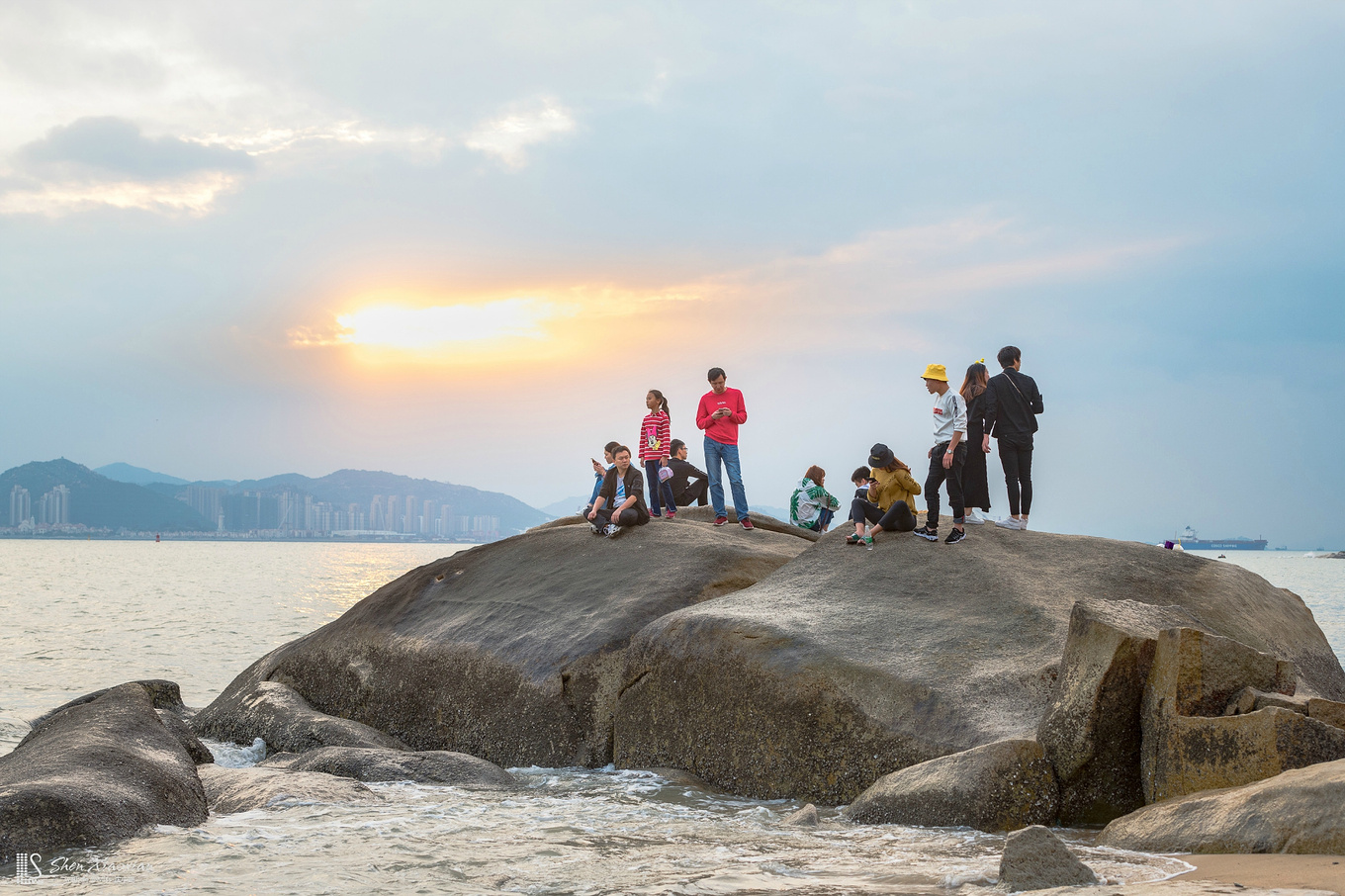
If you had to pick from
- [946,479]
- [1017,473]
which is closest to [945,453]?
[946,479]

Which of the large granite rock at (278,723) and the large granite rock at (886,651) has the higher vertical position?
the large granite rock at (886,651)

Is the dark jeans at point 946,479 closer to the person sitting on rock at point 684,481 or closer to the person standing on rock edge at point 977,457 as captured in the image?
the person standing on rock edge at point 977,457

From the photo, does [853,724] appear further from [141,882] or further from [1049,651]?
[141,882]

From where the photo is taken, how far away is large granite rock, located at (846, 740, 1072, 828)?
661 cm

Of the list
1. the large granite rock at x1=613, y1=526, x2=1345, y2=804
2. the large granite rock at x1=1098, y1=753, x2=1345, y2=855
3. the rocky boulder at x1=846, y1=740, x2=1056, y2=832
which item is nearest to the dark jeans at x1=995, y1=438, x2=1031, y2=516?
Result: the large granite rock at x1=613, y1=526, x2=1345, y2=804

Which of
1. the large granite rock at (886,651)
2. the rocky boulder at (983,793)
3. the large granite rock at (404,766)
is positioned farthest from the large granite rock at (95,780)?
the rocky boulder at (983,793)

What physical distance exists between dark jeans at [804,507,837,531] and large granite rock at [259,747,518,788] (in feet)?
27.0

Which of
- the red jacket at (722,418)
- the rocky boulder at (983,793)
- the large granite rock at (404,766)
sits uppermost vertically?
the red jacket at (722,418)

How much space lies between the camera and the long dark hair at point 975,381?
10.9 m

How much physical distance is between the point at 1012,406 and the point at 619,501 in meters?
4.96

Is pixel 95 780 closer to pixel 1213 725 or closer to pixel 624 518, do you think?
pixel 624 518

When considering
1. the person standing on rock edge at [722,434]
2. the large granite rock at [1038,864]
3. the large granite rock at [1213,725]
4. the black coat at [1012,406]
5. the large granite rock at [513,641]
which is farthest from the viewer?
the person standing on rock edge at [722,434]

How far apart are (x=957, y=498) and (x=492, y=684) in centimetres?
526

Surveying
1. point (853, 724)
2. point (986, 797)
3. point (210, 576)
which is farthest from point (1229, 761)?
point (210, 576)
